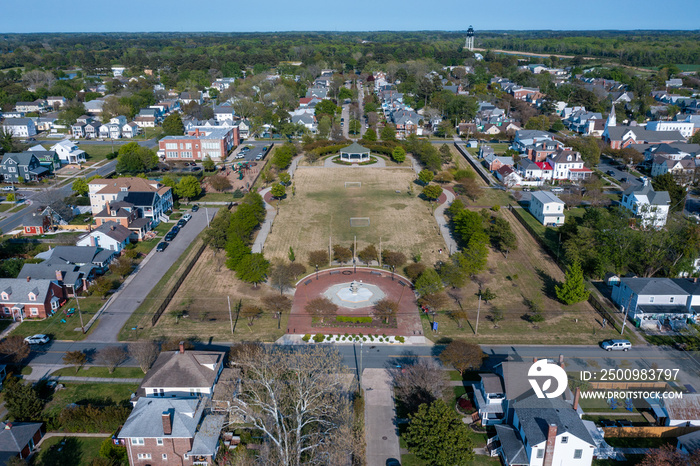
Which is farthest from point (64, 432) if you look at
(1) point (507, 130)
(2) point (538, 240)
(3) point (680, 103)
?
(3) point (680, 103)

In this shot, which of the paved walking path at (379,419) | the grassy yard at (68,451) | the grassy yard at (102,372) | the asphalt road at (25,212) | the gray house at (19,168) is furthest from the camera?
the gray house at (19,168)

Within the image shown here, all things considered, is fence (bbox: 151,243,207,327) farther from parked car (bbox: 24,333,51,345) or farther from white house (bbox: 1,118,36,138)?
white house (bbox: 1,118,36,138)

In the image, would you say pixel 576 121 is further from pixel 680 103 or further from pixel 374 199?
pixel 374 199

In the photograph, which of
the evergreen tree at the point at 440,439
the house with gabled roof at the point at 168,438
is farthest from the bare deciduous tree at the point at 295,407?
the evergreen tree at the point at 440,439

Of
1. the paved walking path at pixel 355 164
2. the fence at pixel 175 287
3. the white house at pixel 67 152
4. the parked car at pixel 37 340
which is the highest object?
the white house at pixel 67 152

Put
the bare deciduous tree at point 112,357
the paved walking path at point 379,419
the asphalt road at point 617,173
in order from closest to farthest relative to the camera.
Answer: the paved walking path at point 379,419
the bare deciduous tree at point 112,357
the asphalt road at point 617,173

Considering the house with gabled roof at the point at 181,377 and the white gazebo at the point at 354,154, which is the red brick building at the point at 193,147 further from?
the house with gabled roof at the point at 181,377

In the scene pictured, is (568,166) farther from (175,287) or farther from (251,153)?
(175,287)
